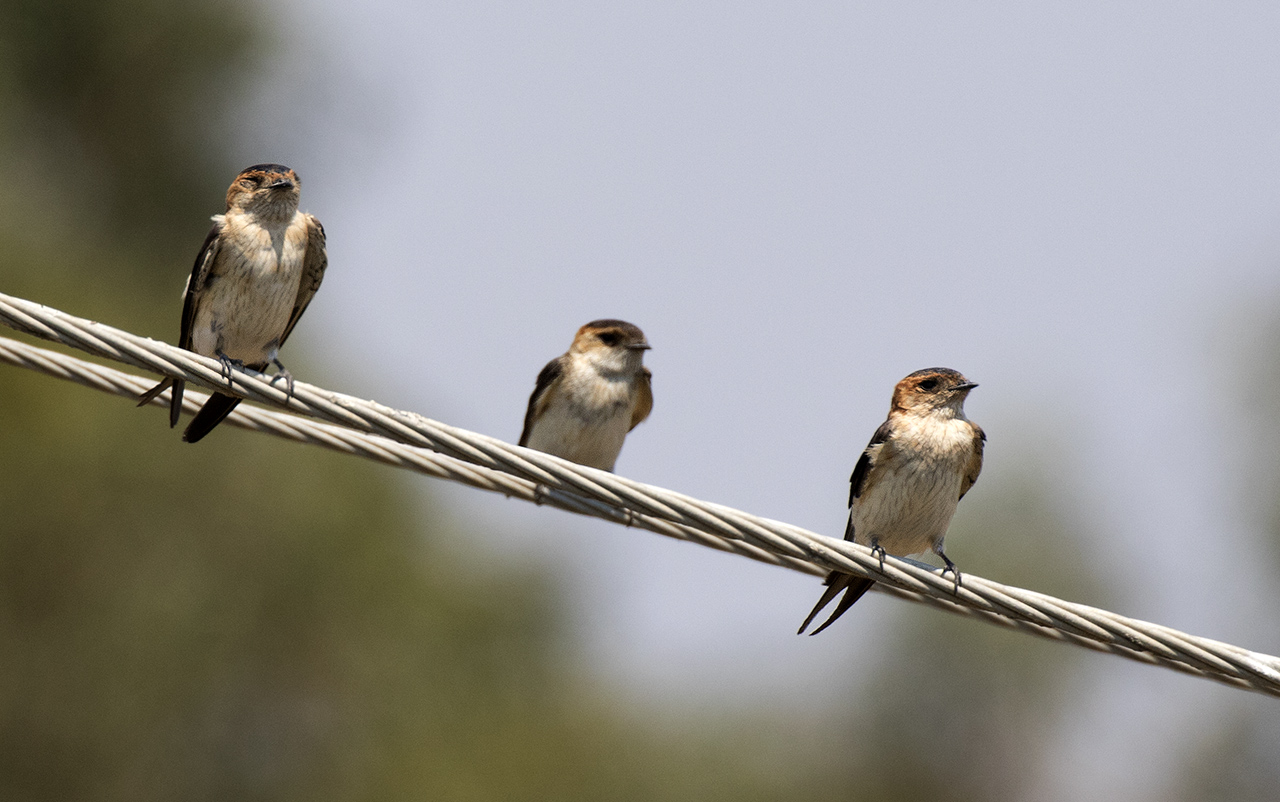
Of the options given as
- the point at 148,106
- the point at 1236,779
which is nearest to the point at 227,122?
the point at 148,106

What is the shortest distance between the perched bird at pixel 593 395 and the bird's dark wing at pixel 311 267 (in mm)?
2152

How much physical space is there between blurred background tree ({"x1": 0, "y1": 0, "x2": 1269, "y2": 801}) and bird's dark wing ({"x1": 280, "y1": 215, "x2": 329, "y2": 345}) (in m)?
10.8

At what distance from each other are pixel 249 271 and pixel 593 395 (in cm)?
268

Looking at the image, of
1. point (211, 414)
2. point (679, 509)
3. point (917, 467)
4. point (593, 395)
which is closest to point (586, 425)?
point (593, 395)

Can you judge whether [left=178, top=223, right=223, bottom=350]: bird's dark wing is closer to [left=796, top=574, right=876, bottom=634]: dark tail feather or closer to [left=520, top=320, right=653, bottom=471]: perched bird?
[left=520, top=320, right=653, bottom=471]: perched bird

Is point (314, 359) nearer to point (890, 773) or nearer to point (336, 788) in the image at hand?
point (336, 788)

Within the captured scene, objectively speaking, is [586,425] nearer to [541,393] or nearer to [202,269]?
[541,393]

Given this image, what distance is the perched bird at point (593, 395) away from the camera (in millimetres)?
8578

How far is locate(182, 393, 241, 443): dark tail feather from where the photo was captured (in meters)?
5.79

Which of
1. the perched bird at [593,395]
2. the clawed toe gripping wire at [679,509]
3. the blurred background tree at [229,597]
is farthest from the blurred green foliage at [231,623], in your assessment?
the clawed toe gripping wire at [679,509]

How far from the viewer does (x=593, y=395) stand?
8.59 meters

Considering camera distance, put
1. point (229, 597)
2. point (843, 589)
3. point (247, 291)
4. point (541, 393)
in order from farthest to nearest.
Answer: point (229, 597) → point (541, 393) → point (247, 291) → point (843, 589)

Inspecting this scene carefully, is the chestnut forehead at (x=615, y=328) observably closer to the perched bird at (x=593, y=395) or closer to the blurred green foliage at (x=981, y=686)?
the perched bird at (x=593, y=395)

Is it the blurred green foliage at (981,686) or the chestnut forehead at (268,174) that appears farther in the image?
the blurred green foliage at (981,686)
